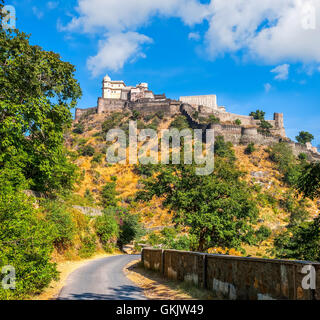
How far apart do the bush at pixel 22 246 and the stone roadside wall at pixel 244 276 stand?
177 inches

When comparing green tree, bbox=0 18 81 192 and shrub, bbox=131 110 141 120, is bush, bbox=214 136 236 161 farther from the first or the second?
green tree, bbox=0 18 81 192

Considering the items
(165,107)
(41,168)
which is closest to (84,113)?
(165,107)

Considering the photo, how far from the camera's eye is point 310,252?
16.7 m

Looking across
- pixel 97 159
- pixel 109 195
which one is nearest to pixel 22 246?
pixel 109 195

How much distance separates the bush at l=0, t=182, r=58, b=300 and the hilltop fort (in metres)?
83.2

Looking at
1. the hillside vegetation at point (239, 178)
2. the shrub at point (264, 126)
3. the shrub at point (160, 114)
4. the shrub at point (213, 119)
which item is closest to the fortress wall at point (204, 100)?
the shrub at point (213, 119)

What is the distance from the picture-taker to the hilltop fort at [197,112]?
89.6 metres

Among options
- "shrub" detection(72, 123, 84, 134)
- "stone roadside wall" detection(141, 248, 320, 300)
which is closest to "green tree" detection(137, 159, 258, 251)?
"stone roadside wall" detection(141, 248, 320, 300)

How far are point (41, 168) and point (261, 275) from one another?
51.1ft

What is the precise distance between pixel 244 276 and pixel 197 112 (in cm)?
9632

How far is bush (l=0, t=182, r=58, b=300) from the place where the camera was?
797 cm

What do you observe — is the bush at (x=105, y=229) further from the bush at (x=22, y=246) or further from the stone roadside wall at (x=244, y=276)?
the bush at (x=22, y=246)

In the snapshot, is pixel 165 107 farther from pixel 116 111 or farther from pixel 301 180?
pixel 301 180
